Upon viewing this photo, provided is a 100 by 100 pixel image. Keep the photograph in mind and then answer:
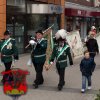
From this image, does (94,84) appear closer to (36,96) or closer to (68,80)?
(68,80)

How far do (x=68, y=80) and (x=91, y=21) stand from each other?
30318 mm

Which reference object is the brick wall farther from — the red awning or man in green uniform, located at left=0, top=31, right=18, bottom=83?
the red awning

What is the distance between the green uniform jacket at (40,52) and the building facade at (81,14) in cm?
2002

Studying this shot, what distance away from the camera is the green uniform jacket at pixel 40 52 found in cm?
1186

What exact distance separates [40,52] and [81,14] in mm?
24204

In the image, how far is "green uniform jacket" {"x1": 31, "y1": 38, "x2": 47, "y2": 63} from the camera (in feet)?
38.9

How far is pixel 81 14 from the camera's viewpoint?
35750mm

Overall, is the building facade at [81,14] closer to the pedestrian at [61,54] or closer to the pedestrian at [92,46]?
the pedestrian at [92,46]

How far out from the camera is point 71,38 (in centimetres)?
1830

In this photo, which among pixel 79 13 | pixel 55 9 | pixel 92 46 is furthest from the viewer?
pixel 79 13

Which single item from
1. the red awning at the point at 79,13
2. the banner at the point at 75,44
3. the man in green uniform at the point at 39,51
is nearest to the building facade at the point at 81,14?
the red awning at the point at 79,13

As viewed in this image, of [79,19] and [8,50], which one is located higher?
[79,19]

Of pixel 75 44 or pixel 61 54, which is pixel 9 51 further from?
pixel 75 44

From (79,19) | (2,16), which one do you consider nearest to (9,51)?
(2,16)
